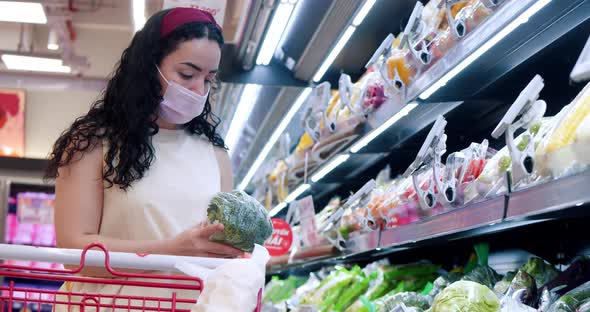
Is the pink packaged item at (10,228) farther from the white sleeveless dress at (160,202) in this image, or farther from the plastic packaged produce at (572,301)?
the plastic packaged produce at (572,301)

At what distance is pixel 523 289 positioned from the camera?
1982 millimetres

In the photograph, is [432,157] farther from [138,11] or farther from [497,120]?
[138,11]

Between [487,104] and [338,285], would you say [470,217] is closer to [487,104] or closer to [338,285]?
[487,104]

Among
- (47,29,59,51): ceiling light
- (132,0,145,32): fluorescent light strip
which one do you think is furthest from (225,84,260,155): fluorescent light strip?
(47,29,59,51): ceiling light

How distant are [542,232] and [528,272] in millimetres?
434

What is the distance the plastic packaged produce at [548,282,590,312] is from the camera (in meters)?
1.76

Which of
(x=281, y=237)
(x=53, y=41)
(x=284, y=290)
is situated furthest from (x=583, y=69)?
(x=53, y=41)

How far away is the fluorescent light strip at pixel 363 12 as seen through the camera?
2.92 m

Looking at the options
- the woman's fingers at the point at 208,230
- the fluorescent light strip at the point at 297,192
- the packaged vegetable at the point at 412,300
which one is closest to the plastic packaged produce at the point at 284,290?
the fluorescent light strip at the point at 297,192

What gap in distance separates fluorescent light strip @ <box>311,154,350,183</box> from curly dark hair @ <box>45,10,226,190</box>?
4.25 feet

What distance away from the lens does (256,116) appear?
17.5 feet

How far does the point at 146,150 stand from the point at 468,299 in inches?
32.2

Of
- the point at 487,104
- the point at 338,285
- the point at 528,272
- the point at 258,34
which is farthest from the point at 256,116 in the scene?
the point at 528,272

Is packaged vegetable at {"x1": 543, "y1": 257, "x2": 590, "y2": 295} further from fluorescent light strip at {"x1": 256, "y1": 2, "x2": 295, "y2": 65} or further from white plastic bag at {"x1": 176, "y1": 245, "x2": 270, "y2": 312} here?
fluorescent light strip at {"x1": 256, "y1": 2, "x2": 295, "y2": 65}
